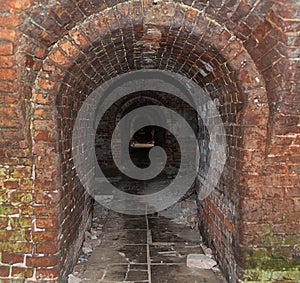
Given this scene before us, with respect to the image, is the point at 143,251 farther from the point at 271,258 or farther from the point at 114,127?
the point at 114,127

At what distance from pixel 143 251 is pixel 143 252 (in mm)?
35

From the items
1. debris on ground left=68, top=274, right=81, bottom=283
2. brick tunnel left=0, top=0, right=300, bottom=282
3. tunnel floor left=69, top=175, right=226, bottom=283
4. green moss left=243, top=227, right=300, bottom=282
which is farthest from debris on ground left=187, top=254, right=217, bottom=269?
debris on ground left=68, top=274, right=81, bottom=283

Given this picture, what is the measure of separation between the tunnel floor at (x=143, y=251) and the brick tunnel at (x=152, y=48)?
0.54 meters

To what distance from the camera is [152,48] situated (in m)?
3.71

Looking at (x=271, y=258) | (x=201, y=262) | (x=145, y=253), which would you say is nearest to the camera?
(x=271, y=258)

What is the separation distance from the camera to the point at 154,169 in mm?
12070

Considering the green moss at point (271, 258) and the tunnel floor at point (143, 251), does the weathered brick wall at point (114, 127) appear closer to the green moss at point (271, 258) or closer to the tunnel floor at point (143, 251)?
the tunnel floor at point (143, 251)

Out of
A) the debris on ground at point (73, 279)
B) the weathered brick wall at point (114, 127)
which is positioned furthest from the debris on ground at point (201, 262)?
the weathered brick wall at point (114, 127)

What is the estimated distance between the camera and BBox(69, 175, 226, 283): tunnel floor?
12.8ft

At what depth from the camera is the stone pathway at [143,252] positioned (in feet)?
12.7

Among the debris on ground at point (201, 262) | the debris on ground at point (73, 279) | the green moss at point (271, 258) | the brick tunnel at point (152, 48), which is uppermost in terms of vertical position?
the brick tunnel at point (152, 48)

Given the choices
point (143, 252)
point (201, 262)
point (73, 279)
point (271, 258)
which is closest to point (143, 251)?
point (143, 252)

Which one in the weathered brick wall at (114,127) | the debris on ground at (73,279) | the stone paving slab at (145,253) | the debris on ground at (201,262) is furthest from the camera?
the weathered brick wall at (114,127)

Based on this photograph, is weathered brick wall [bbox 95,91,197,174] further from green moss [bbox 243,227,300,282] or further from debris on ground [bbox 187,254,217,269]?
green moss [bbox 243,227,300,282]
